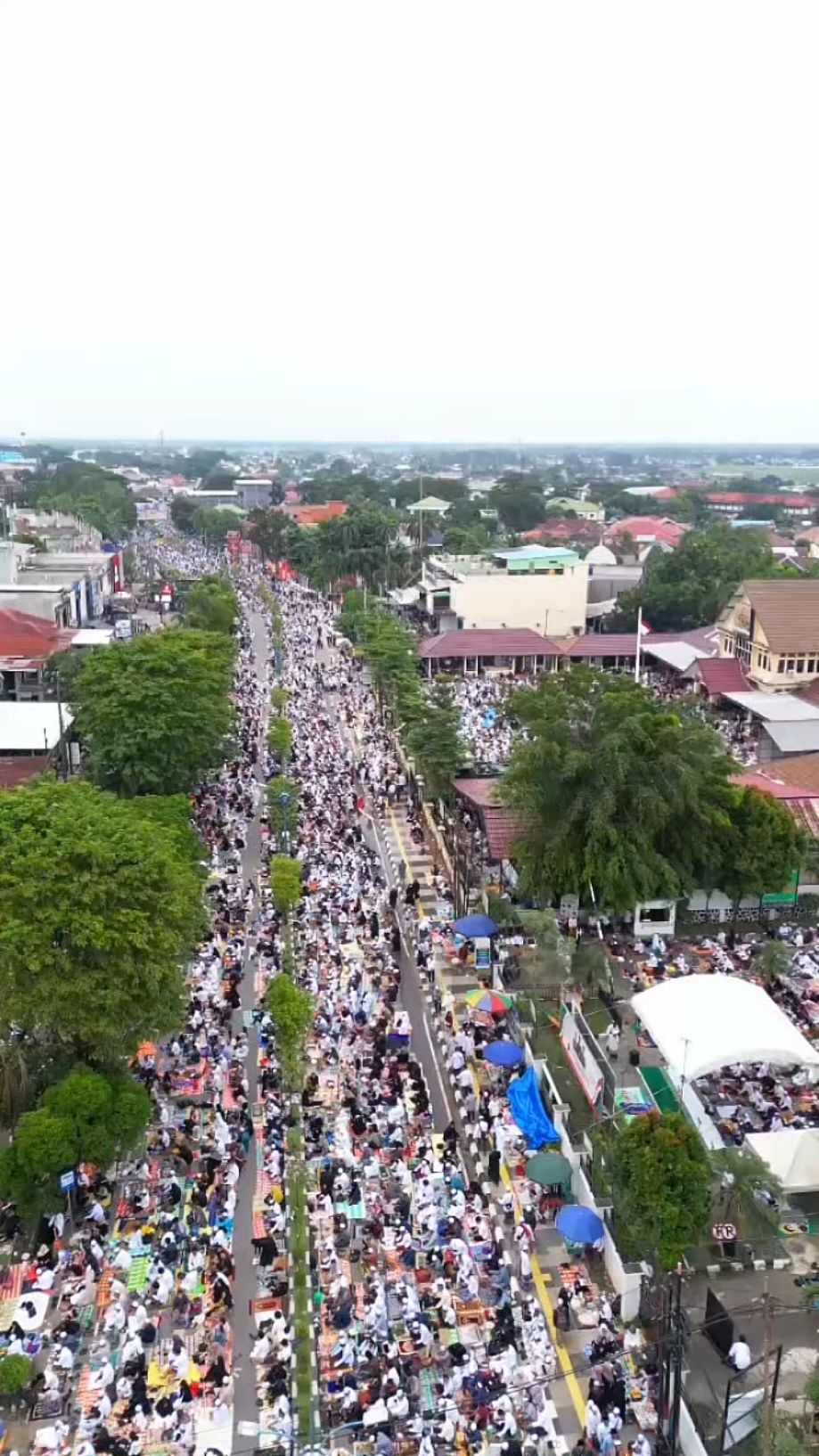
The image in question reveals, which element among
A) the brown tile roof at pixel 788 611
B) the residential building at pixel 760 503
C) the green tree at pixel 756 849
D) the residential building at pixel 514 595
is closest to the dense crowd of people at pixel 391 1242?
the green tree at pixel 756 849

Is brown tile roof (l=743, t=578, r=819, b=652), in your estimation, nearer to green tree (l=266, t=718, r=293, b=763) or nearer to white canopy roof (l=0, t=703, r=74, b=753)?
green tree (l=266, t=718, r=293, b=763)

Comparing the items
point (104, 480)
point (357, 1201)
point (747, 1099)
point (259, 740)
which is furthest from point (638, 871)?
point (104, 480)

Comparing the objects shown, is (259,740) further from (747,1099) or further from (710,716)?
(747,1099)

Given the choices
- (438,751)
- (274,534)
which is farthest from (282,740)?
(274,534)

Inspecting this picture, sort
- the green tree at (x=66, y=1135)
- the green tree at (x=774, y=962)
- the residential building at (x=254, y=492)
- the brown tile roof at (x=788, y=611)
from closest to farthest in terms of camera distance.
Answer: the green tree at (x=66, y=1135) < the green tree at (x=774, y=962) < the brown tile roof at (x=788, y=611) < the residential building at (x=254, y=492)

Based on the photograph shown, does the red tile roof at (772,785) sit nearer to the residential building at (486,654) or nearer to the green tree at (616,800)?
the green tree at (616,800)
